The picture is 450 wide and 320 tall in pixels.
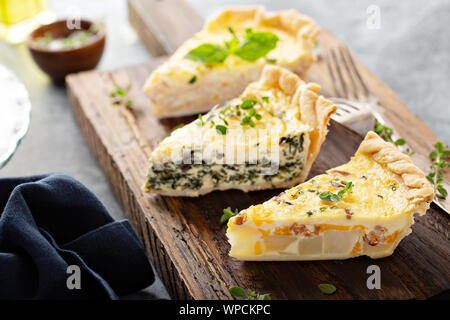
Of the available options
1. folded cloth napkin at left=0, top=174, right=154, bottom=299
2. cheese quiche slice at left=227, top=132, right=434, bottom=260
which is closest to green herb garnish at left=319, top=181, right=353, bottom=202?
cheese quiche slice at left=227, top=132, right=434, bottom=260

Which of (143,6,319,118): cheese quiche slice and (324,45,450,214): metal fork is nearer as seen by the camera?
(324,45,450,214): metal fork

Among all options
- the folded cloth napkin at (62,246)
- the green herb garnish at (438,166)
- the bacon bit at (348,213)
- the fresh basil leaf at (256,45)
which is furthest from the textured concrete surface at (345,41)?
the bacon bit at (348,213)

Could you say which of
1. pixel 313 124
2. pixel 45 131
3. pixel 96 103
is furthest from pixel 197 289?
pixel 45 131

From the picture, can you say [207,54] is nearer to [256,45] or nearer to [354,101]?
[256,45]

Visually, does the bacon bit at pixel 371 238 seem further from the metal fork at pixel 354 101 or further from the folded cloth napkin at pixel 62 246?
the folded cloth napkin at pixel 62 246

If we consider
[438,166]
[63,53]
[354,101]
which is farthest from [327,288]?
[63,53]

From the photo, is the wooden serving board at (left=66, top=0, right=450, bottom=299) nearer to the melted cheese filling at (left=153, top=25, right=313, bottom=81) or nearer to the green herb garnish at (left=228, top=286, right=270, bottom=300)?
the green herb garnish at (left=228, top=286, right=270, bottom=300)
